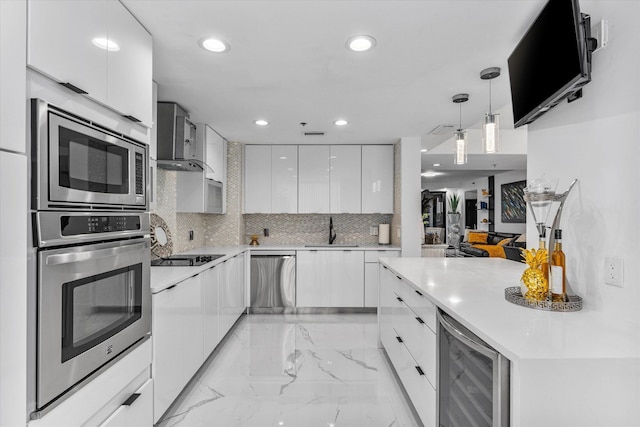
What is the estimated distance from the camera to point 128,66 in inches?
66.0

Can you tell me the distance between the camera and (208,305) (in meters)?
2.96

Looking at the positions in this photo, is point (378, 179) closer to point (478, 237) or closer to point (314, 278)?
point (314, 278)

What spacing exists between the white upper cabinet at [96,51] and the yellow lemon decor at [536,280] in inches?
79.2

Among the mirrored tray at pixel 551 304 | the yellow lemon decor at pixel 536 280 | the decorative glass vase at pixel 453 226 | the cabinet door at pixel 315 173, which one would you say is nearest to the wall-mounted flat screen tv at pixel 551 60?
the yellow lemon decor at pixel 536 280

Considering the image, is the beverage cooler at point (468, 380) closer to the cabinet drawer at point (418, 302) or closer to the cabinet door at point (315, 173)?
the cabinet drawer at point (418, 302)

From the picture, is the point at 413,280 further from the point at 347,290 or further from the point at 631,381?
the point at 347,290

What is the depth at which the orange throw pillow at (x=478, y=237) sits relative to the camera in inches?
369

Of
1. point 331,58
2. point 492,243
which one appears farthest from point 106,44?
point 492,243

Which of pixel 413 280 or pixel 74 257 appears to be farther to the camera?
pixel 413 280

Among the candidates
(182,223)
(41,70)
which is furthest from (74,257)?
(182,223)

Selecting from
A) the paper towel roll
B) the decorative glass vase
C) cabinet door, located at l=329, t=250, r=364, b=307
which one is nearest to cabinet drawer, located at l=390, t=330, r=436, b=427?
cabinet door, located at l=329, t=250, r=364, b=307

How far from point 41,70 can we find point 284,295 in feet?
12.6

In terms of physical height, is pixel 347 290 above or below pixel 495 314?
below

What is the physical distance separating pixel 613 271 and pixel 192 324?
8.11 feet
